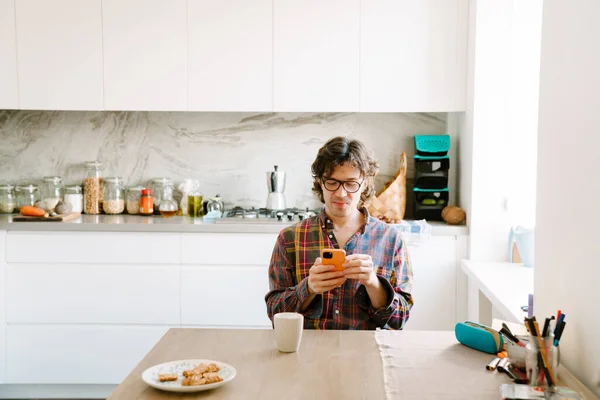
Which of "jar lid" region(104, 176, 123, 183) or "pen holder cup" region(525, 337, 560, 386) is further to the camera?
"jar lid" region(104, 176, 123, 183)

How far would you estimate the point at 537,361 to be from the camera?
162 centimetres

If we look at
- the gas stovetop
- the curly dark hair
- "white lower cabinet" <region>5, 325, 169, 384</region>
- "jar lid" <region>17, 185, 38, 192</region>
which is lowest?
"white lower cabinet" <region>5, 325, 169, 384</region>

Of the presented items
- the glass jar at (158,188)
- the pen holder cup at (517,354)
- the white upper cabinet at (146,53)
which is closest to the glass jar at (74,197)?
the glass jar at (158,188)

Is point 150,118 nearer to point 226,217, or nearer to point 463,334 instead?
point 226,217

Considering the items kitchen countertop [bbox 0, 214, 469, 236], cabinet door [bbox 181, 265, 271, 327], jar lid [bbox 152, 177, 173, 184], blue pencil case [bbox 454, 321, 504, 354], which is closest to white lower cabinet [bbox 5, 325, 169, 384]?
cabinet door [bbox 181, 265, 271, 327]

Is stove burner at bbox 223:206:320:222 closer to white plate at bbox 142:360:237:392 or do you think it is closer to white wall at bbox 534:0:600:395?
white wall at bbox 534:0:600:395

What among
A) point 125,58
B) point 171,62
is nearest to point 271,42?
point 171,62

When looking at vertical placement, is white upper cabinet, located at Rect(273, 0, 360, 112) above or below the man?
above

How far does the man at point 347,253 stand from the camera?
2.27 m

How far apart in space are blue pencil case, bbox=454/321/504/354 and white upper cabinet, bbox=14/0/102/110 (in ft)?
9.13

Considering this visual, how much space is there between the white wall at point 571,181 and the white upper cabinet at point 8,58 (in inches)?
121

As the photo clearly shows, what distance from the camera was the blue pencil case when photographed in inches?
73.4

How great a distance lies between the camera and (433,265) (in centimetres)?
388

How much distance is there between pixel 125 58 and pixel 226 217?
1024 millimetres
